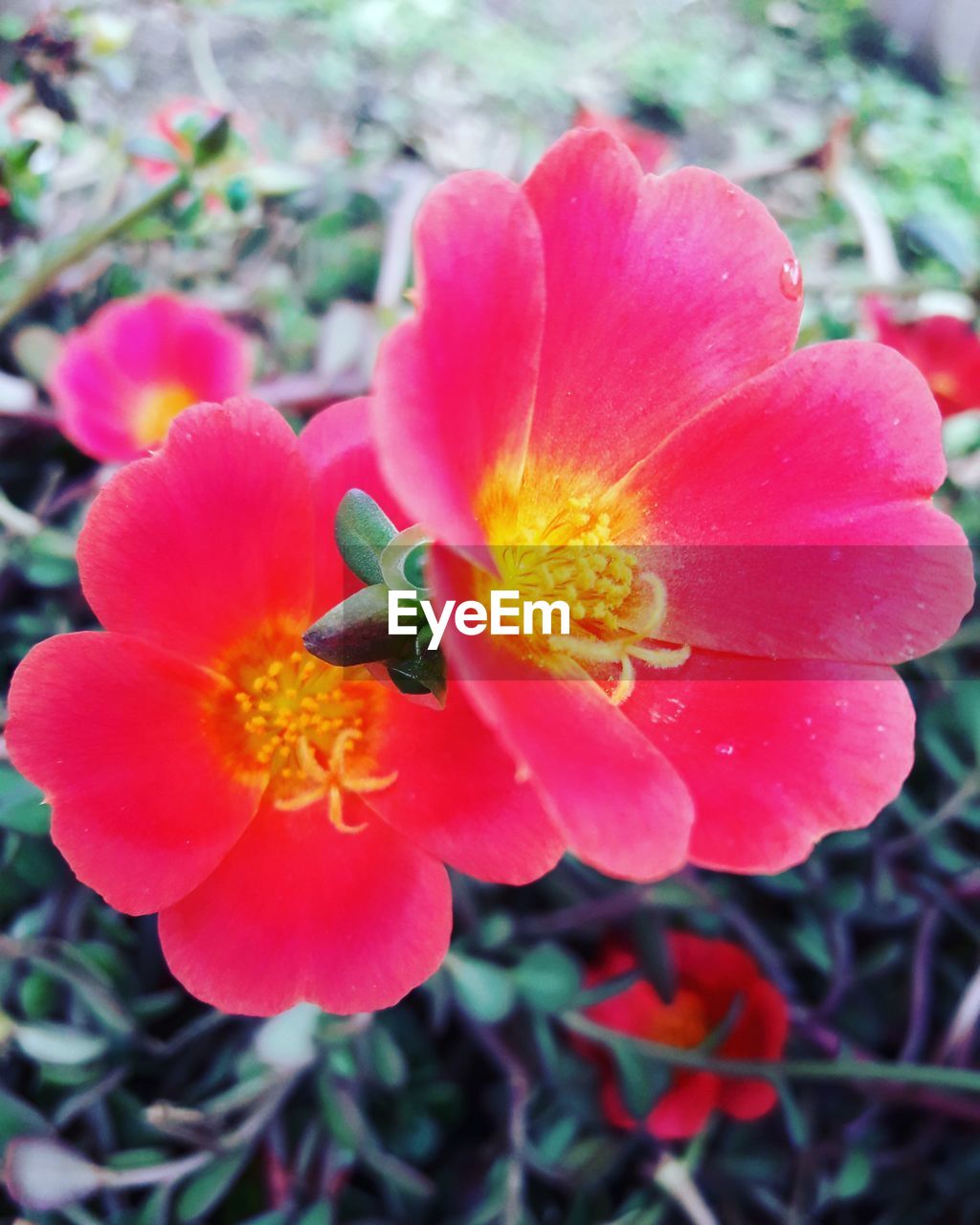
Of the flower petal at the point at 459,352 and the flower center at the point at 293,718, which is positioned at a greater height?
the flower petal at the point at 459,352

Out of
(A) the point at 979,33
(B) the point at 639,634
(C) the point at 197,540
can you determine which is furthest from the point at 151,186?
(A) the point at 979,33

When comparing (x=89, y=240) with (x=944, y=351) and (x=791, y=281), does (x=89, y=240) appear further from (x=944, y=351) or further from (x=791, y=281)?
(x=944, y=351)

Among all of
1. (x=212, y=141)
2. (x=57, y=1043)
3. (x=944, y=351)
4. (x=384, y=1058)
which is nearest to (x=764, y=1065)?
(x=384, y=1058)

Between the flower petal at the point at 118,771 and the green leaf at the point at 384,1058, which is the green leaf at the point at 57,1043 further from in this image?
the flower petal at the point at 118,771

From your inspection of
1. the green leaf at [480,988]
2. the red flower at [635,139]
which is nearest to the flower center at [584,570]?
the green leaf at [480,988]

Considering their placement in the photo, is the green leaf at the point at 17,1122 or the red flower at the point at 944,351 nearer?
the green leaf at the point at 17,1122

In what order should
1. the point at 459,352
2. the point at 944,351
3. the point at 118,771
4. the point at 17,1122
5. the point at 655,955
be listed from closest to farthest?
the point at 459,352 → the point at 118,771 → the point at 17,1122 → the point at 655,955 → the point at 944,351

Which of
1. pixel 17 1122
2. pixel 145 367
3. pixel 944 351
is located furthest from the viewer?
pixel 944 351

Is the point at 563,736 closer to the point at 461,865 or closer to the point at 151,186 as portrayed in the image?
the point at 461,865

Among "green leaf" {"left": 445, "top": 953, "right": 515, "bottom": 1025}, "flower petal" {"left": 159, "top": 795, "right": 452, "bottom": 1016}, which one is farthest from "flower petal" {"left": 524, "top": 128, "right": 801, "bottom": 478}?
"green leaf" {"left": 445, "top": 953, "right": 515, "bottom": 1025}

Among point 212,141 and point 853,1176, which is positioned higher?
point 212,141
